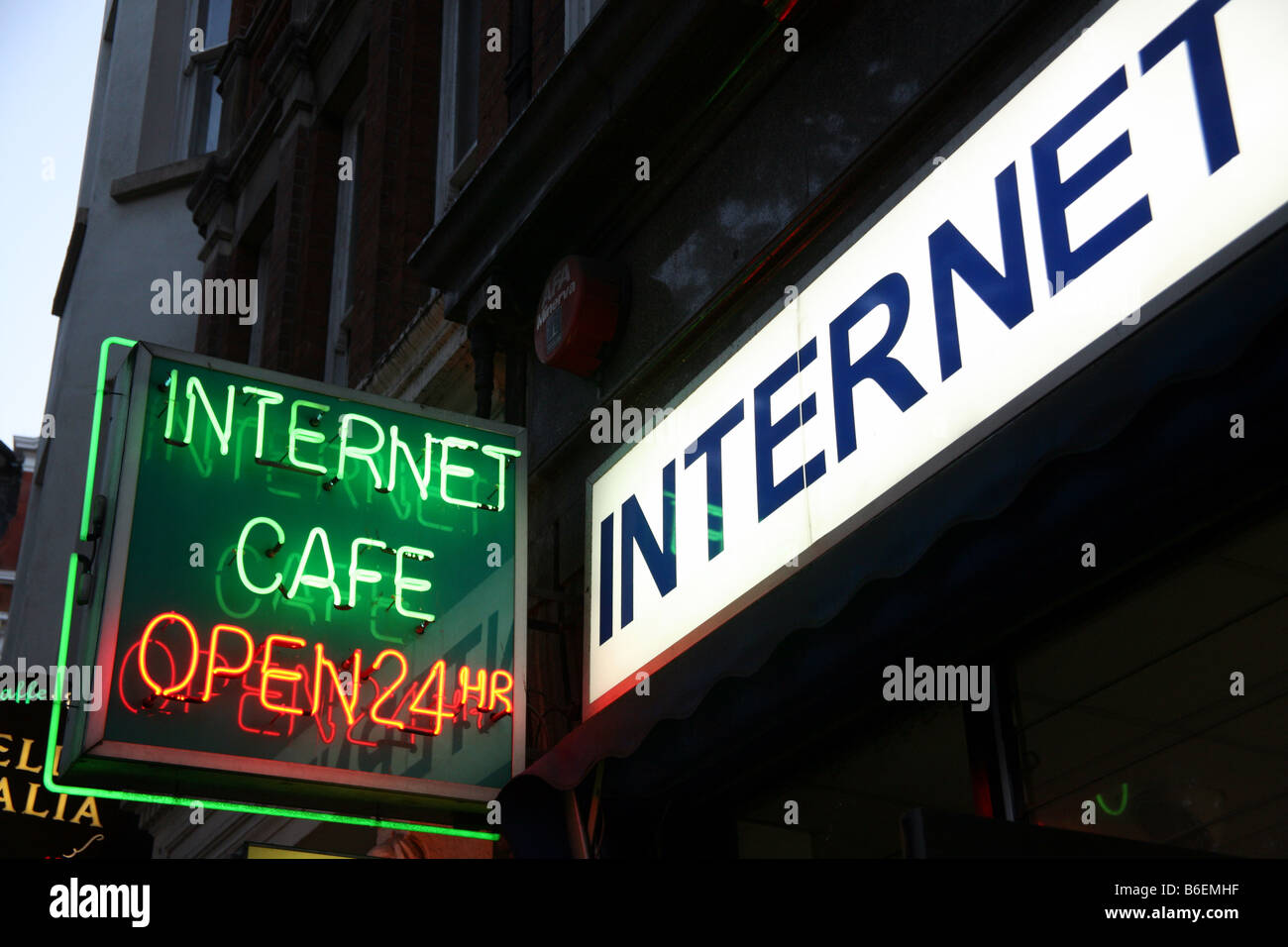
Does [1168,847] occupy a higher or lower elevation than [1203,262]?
lower

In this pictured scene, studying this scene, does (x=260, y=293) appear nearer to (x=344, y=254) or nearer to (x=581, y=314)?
(x=344, y=254)

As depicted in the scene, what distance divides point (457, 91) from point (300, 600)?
20.7 ft

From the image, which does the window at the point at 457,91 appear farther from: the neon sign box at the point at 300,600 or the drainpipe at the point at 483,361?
the neon sign box at the point at 300,600

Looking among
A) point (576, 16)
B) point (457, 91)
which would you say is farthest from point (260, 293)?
point (576, 16)

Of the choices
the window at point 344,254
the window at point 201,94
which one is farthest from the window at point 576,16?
the window at point 201,94

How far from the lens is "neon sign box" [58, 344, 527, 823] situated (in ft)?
20.4

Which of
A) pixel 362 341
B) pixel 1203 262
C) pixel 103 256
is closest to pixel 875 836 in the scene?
pixel 1203 262

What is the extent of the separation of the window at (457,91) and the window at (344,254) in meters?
1.63

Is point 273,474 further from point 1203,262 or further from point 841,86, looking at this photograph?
point 1203,262

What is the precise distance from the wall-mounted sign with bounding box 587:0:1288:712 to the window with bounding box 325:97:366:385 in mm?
6225

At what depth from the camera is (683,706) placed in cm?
530

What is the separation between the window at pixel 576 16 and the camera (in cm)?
887

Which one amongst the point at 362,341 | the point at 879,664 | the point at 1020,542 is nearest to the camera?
the point at 1020,542
